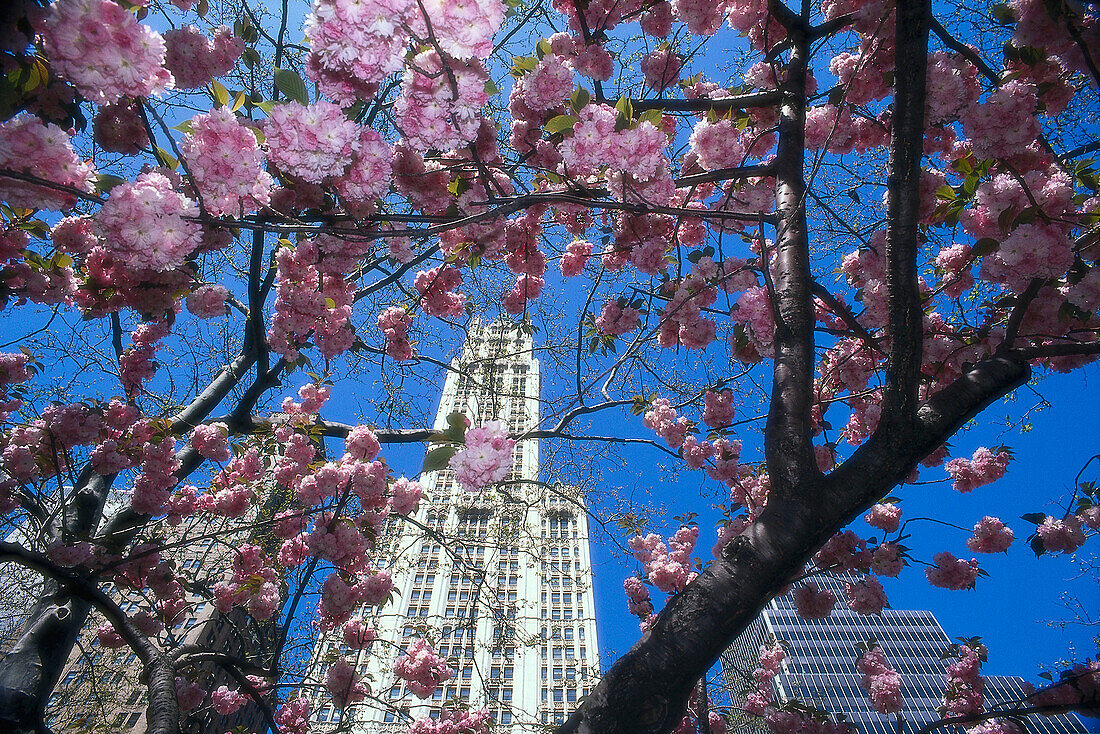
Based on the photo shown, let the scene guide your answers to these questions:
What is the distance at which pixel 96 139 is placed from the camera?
1977 mm

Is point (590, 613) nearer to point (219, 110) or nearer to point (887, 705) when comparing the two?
point (887, 705)

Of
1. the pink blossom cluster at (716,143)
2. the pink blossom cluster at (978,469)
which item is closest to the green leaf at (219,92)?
the pink blossom cluster at (716,143)

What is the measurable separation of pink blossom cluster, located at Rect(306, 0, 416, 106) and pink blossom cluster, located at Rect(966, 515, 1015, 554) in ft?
17.9

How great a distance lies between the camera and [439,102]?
158cm

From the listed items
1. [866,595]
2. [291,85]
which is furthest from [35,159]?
[866,595]

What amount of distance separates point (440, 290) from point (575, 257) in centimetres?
110

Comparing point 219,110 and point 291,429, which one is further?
point 291,429

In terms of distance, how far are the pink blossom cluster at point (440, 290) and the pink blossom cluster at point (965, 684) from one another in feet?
17.5

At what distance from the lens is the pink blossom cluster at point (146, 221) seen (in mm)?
1520

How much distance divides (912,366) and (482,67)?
67.4 inches

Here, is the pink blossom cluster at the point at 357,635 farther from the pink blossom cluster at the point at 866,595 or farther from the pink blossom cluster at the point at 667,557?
the pink blossom cluster at the point at 866,595

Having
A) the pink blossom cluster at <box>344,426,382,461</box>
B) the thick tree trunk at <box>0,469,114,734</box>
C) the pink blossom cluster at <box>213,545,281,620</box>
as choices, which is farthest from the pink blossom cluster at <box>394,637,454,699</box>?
the thick tree trunk at <box>0,469,114,734</box>

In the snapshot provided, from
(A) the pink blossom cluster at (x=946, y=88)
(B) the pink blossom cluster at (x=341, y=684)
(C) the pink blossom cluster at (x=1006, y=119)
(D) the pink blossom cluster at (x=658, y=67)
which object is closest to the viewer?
(C) the pink blossom cluster at (x=1006, y=119)

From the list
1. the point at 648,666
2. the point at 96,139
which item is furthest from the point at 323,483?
the point at 648,666
